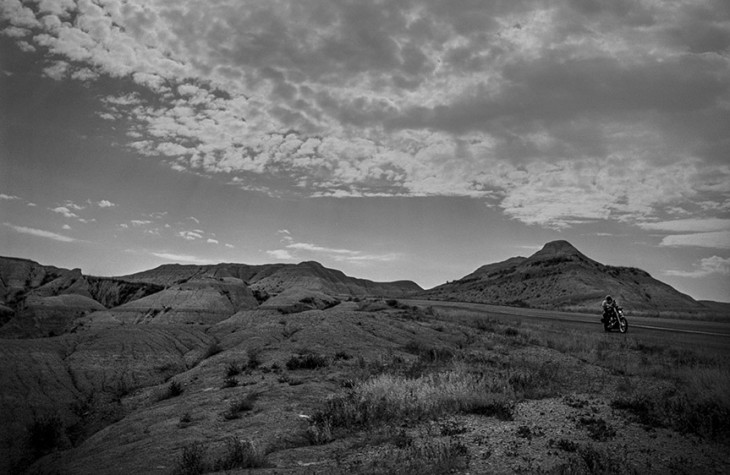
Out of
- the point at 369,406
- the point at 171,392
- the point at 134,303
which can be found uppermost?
the point at 134,303

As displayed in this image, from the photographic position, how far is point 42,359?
18.5 metres

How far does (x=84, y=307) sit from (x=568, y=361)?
129 feet

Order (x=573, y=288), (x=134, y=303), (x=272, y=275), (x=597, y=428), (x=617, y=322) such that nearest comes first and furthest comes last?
(x=597, y=428)
(x=617, y=322)
(x=134, y=303)
(x=573, y=288)
(x=272, y=275)

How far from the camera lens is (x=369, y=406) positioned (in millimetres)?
10047

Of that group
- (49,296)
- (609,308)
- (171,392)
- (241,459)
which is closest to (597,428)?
(241,459)

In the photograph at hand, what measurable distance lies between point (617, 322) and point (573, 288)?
180 feet

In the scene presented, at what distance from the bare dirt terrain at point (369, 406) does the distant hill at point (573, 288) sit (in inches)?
1923

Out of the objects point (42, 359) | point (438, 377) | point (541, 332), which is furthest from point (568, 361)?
point (42, 359)

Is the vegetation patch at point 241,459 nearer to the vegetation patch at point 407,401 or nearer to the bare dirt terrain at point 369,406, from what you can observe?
the bare dirt terrain at point 369,406

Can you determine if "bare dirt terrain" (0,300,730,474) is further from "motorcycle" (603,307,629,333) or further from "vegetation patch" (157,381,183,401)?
"motorcycle" (603,307,629,333)

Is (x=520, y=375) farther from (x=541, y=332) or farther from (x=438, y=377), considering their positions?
(x=541, y=332)

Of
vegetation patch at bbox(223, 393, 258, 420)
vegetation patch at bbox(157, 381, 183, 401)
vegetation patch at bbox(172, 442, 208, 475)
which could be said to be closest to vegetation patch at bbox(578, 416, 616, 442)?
vegetation patch at bbox(172, 442, 208, 475)

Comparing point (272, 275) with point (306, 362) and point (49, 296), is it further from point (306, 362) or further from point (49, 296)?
point (306, 362)

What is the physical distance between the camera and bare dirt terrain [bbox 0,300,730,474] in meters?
7.25
